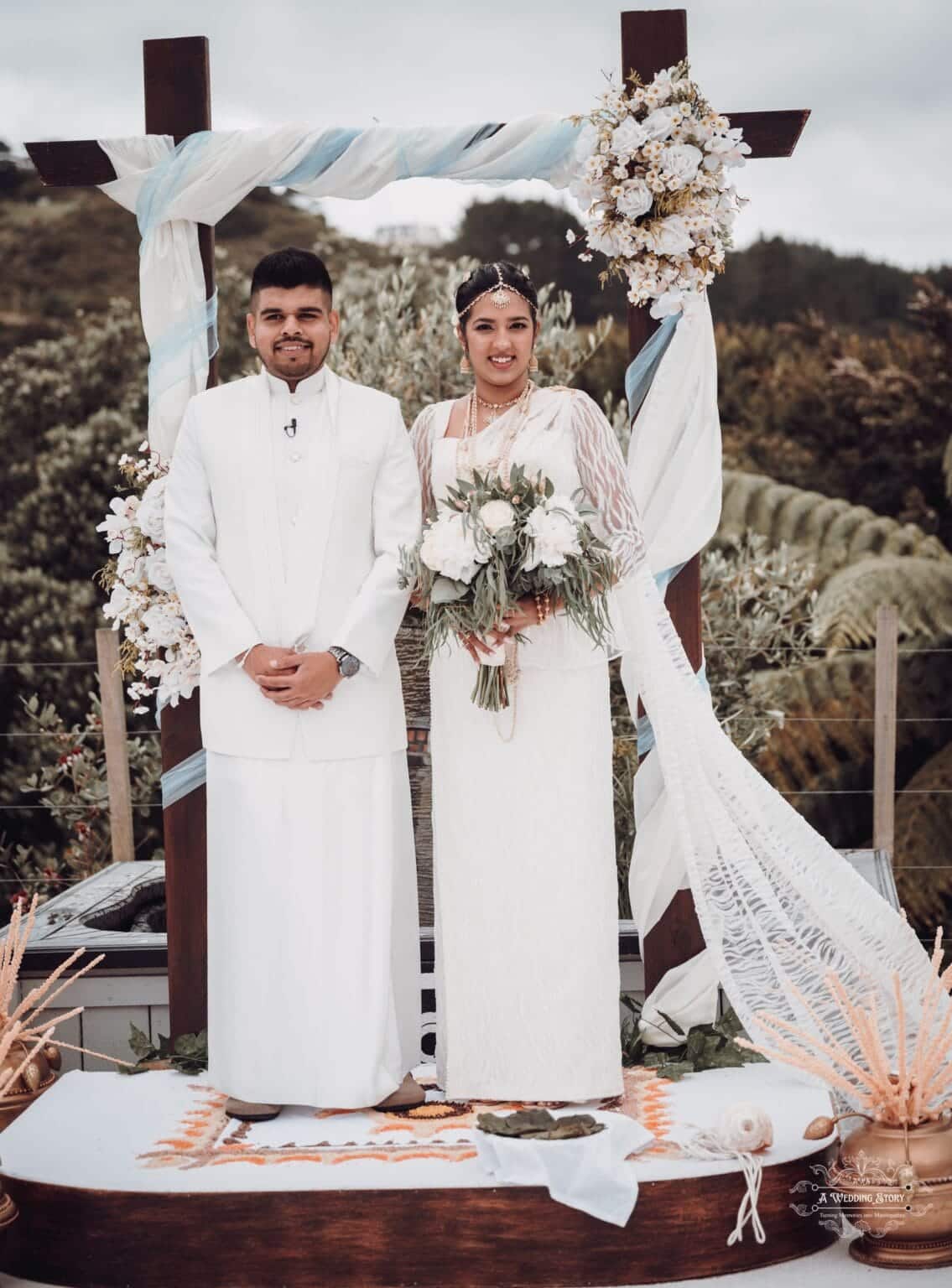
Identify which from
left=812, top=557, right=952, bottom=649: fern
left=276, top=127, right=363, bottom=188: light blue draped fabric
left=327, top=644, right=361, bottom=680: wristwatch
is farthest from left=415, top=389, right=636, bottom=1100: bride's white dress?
left=812, top=557, right=952, bottom=649: fern

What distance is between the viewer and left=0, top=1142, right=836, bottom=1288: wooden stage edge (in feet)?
11.3

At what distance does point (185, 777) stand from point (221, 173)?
5.50ft

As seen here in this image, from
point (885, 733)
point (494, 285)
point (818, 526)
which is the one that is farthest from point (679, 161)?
point (818, 526)

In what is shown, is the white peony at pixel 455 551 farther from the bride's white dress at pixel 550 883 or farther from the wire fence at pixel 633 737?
the wire fence at pixel 633 737

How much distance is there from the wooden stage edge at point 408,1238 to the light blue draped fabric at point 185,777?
4.57 feet

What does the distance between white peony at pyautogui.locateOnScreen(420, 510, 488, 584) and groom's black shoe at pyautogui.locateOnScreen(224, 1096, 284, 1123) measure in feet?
4.50

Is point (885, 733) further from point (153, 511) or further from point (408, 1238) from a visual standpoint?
point (408, 1238)

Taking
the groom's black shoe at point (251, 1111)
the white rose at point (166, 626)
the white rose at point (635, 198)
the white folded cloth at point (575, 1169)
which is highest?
the white rose at point (635, 198)

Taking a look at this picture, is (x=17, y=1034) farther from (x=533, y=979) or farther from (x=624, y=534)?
(x=624, y=534)

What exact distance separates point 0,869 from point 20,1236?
602 centimetres

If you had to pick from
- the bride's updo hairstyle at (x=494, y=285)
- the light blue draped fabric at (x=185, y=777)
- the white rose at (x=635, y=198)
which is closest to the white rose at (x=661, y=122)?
the white rose at (x=635, y=198)

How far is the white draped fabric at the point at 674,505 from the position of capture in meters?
4.57

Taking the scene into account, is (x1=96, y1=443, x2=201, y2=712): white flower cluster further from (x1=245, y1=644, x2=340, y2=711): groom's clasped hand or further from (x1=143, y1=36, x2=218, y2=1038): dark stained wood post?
(x1=245, y1=644, x2=340, y2=711): groom's clasped hand

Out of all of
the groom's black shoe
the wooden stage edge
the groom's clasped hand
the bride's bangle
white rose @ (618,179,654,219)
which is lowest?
the wooden stage edge
